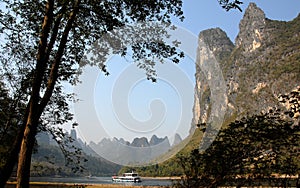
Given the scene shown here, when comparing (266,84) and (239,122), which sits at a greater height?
(266,84)

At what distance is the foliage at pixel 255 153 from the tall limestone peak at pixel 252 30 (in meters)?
168

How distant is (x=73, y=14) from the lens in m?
6.32

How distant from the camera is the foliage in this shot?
451 cm

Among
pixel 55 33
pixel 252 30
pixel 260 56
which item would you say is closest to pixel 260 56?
pixel 260 56

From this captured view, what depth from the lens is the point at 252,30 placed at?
172 meters

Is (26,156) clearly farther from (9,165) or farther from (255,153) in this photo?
(255,153)

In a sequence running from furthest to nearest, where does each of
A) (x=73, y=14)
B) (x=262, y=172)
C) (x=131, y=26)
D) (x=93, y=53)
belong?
(x=93, y=53) < (x=131, y=26) < (x=73, y=14) < (x=262, y=172)

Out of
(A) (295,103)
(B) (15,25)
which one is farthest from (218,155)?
(B) (15,25)

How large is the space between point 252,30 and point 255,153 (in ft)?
583

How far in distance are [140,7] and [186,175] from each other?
3.39m

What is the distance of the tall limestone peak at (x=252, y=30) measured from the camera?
165625mm

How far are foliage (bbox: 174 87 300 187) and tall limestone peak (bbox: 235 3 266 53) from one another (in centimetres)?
16784

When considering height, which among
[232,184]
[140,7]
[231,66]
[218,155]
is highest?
[231,66]

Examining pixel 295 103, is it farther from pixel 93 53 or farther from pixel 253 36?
pixel 253 36
